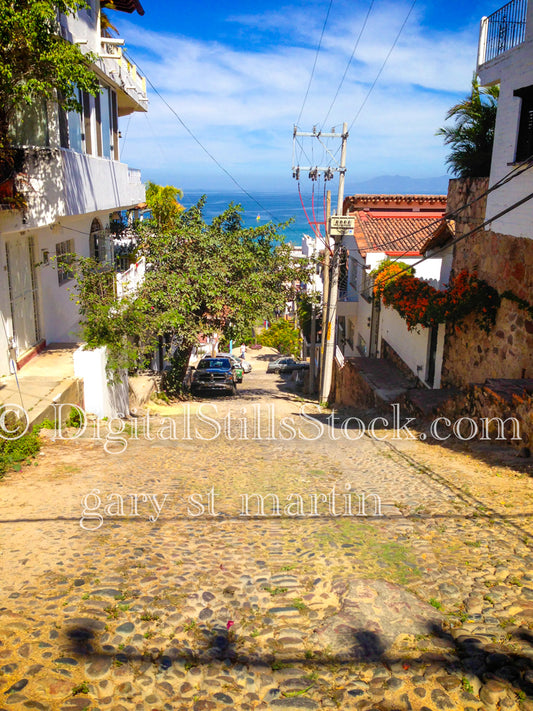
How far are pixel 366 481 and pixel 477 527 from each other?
242cm

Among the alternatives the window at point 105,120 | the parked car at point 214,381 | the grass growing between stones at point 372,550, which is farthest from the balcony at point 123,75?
the grass growing between stones at point 372,550

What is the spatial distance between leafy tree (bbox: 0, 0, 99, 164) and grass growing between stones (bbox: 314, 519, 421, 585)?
312 inches

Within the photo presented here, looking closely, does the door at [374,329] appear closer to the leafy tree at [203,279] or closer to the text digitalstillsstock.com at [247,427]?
the leafy tree at [203,279]

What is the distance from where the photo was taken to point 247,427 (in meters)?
12.8

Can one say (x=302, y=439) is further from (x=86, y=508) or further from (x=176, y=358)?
(x=176, y=358)

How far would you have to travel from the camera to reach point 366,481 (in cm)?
817

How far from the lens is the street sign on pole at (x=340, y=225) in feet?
57.3

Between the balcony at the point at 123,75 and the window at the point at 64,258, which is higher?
the balcony at the point at 123,75

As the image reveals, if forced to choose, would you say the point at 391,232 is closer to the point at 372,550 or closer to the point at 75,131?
the point at 75,131

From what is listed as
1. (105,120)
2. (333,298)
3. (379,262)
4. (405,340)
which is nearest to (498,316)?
(405,340)

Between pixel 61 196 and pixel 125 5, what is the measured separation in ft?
31.4

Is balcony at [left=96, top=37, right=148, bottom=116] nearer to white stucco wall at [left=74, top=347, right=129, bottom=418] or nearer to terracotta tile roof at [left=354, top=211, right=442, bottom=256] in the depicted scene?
white stucco wall at [left=74, top=347, right=129, bottom=418]

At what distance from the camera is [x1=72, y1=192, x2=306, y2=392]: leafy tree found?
585 inches

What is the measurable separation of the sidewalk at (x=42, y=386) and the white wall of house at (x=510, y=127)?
29.8 feet
